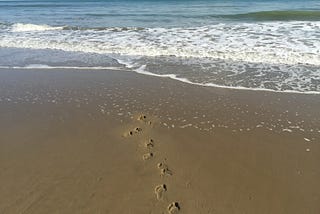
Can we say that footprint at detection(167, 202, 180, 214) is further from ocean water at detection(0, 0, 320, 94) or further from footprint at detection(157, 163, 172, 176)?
ocean water at detection(0, 0, 320, 94)

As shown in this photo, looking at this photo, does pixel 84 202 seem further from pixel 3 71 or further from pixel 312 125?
pixel 3 71

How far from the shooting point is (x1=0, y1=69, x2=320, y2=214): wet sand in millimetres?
4078

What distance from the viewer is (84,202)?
4.04 m

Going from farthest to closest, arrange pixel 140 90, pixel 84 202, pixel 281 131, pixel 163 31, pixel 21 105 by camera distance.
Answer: pixel 163 31, pixel 140 90, pixel 21 105, pixel 281 131, pixel 84 202

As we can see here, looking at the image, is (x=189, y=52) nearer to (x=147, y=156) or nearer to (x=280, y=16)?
(x=147, y=156)

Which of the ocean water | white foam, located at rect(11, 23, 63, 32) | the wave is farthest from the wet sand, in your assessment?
the wave

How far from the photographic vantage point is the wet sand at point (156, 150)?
4078 millimetres

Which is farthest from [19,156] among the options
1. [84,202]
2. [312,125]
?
[312,125]

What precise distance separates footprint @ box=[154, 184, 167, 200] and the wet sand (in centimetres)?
2

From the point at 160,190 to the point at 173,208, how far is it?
39cm

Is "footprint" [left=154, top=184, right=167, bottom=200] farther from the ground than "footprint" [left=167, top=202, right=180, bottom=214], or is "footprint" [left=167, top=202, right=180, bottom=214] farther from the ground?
"footprint" [left=154, top=184, right=167, bottom=200]

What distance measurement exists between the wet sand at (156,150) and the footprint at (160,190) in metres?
0.02

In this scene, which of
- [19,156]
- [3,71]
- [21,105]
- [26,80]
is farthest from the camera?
[3,71]

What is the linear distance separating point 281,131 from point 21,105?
17.3ft
